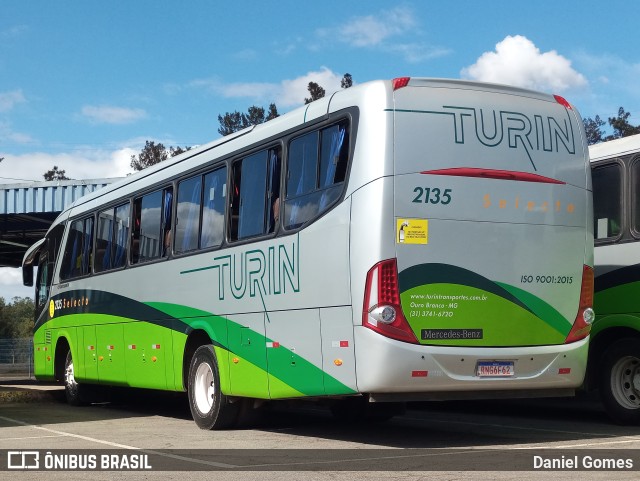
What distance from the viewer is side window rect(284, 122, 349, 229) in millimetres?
10312

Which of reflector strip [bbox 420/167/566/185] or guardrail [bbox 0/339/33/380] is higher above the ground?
reflector strip [bbox 420/167/566/185]

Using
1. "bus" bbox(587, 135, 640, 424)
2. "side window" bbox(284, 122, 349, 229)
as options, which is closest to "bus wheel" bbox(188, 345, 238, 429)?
"side window" bbox(284, 122, 349, 229)

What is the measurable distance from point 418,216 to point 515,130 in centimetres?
152

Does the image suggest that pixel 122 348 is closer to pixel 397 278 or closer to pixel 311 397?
pixel 311 397

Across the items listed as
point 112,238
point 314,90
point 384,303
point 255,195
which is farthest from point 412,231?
point 314,90

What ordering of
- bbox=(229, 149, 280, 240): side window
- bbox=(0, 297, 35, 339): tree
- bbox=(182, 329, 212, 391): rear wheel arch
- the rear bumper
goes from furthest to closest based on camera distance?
bbox=(0, 297, 35, 339): tree < bbox=(182, 329, 212, 391): rear wheel arch < bbox=(229, 149, 280, 240): side window < the rear bumper

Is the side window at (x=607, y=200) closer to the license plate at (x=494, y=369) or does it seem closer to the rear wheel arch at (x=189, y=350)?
the license plate at (x=494, y=369)

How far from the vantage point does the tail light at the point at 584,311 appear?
35.1ft

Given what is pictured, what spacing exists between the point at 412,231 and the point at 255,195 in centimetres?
266

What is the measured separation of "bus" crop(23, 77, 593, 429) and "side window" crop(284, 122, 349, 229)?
0.02m

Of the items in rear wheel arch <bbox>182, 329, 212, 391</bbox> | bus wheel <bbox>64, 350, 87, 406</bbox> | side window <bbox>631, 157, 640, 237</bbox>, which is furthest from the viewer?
bus wheel <bbox>64, 350, 87, 406</bbox>

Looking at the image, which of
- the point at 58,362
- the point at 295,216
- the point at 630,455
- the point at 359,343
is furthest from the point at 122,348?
the point at 630,455

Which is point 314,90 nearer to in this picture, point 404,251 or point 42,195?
point 42,195

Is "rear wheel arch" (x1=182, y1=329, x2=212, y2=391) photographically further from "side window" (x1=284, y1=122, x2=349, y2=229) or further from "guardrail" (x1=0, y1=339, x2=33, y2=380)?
"guardrail" (x1=0, y1=339, x2=33, y2=380)
